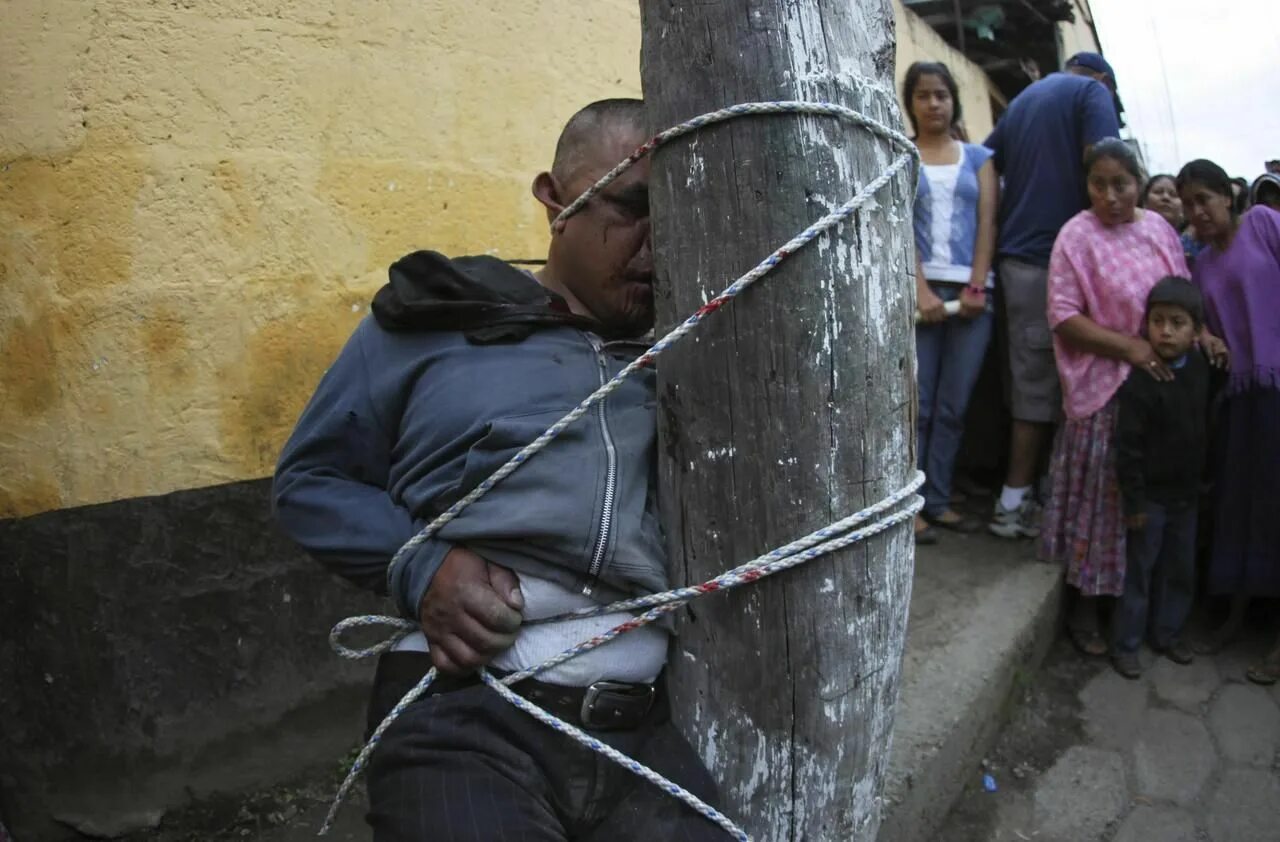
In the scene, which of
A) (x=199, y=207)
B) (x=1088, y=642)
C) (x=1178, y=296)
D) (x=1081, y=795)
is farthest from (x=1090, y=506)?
(x=199, y=207)

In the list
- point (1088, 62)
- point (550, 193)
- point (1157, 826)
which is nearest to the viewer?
point (550, 193)

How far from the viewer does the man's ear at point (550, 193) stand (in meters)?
1.40

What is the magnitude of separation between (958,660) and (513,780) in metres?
2.25

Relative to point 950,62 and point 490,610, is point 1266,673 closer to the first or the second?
point 490,610

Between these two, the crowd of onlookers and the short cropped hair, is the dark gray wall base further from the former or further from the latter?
the crowd of onlookers

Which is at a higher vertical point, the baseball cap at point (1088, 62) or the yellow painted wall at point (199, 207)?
the baseball cap at point (1088, 62)

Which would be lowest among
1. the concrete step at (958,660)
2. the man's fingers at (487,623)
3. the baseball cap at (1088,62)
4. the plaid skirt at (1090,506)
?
the concrete step at (958,660)

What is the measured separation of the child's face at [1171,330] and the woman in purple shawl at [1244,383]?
0.40 metres

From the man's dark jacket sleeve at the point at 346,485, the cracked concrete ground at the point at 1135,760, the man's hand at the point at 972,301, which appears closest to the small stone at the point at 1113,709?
the cracked concrete ground at the point at 1135,760

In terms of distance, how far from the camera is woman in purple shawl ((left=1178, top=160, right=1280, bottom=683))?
11.6 ft

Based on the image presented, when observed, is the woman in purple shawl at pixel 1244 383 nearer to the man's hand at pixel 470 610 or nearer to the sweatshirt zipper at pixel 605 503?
the sweatshirt zipper at pixel 605 503

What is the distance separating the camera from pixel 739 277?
1068mm

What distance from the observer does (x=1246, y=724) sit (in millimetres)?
3258

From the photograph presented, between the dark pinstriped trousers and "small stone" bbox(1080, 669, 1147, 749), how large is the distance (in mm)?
2573
